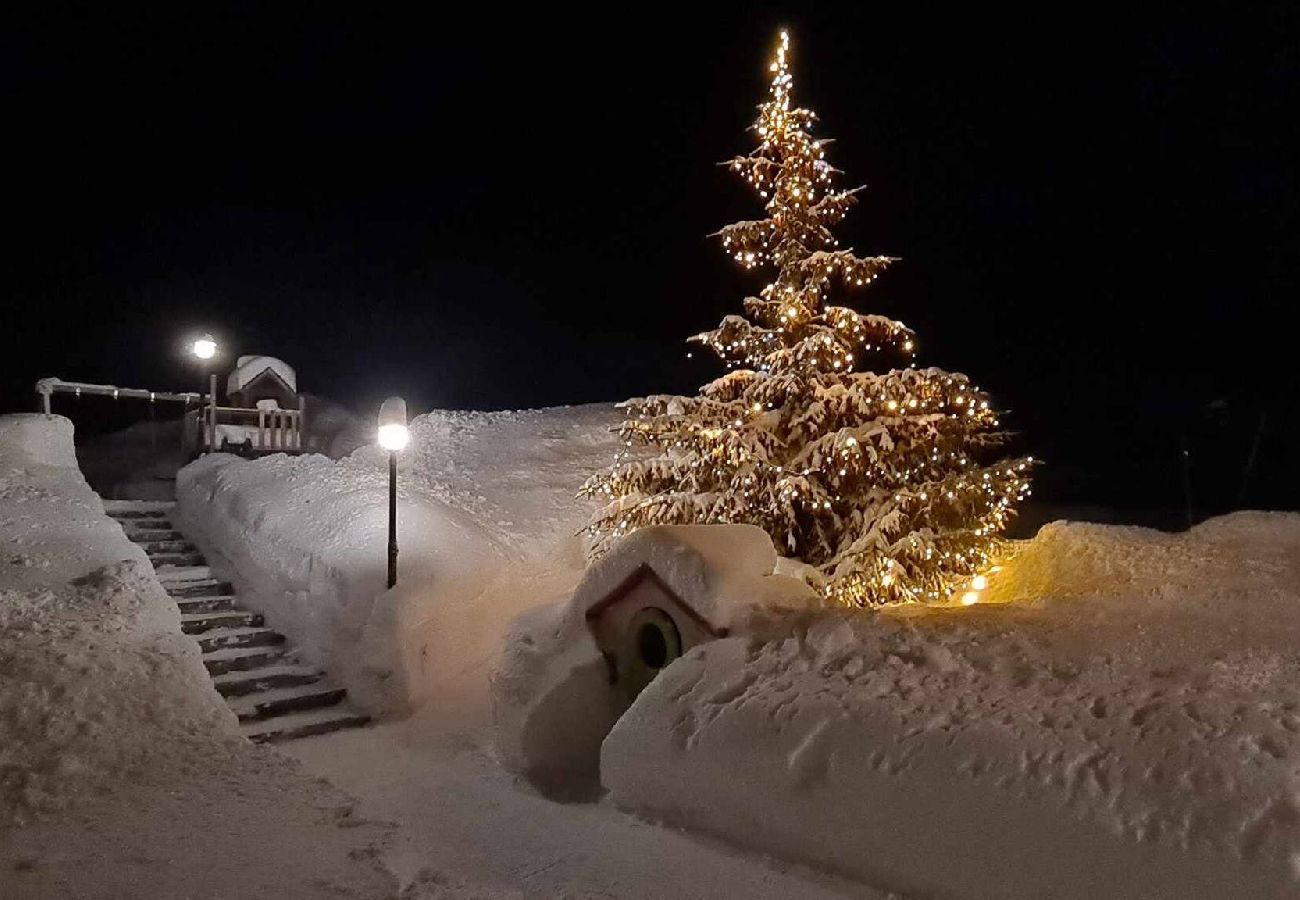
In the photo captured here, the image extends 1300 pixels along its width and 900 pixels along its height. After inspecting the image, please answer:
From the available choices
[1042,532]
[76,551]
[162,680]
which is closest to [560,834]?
[162,680]

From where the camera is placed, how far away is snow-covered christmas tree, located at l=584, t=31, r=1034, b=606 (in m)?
9.39

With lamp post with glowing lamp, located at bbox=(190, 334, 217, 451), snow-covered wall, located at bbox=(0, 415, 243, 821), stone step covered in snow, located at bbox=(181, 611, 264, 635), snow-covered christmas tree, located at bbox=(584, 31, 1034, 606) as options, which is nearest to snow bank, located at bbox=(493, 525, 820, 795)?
snow-covered christmas tree, located at bbox=(584, 31, 1034, 606)

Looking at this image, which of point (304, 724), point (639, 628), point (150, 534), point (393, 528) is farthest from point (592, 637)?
point (150, 534)

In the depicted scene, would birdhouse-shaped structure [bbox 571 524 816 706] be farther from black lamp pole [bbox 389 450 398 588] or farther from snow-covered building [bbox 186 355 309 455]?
snow-covered building [bbox 186 355 309 455]

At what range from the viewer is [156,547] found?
12.4m

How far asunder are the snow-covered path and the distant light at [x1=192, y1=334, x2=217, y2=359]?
37.6 ft

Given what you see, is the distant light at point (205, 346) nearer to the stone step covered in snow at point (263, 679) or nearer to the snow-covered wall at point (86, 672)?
the snow-covered wall at point (86, 672)

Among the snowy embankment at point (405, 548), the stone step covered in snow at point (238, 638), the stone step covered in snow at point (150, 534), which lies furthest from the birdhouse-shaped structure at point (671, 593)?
the stone step covered in snow at point (150, 534)

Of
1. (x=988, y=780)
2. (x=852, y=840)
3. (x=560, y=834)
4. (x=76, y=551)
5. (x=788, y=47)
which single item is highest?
(x=788, y=47)

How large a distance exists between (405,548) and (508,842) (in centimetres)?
516

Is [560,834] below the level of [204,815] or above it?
below

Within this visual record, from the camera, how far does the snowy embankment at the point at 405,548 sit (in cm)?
1006

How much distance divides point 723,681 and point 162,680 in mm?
4684

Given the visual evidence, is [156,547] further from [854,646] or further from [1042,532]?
[1042,532]
